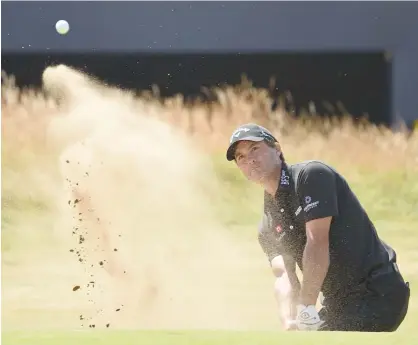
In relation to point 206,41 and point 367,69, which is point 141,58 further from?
point 367,69

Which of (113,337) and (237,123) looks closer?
(113,337)

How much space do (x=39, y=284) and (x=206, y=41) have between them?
54.7 inches

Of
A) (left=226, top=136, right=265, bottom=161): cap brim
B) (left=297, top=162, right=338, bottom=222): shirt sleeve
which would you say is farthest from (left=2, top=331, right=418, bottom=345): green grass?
(left=226, top=136, right=265, bottom=161): cap brim

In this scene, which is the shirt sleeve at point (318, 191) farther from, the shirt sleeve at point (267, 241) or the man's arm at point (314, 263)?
the shirt sleeve at point (267, 241)

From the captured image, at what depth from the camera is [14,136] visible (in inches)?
152

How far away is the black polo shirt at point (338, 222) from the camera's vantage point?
3.10 meters

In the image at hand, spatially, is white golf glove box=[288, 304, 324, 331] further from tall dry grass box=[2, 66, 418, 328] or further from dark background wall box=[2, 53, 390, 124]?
dark background wall box=[2, 53, 390, 124]

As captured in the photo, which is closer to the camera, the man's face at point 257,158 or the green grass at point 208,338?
the green grass at point 208,338

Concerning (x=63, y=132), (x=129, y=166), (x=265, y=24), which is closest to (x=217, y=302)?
(x=129, y=166)

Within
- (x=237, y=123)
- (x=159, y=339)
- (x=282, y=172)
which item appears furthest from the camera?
(x=237, y=123)

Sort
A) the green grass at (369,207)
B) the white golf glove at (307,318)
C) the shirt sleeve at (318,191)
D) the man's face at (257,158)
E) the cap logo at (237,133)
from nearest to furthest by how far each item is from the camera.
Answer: the shirt sleeve at (318,191), the white golf glove at (307,318), the man's face at (257,158), the cap logo at (237,133), the green grass at (369,207)

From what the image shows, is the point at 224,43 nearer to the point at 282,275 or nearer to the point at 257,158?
the point at 257,158

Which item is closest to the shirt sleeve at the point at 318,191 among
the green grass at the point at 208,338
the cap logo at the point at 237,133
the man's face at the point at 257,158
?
the man's face at the point at 257,158

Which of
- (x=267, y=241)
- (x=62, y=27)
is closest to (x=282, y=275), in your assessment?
(x=267, y=241)
